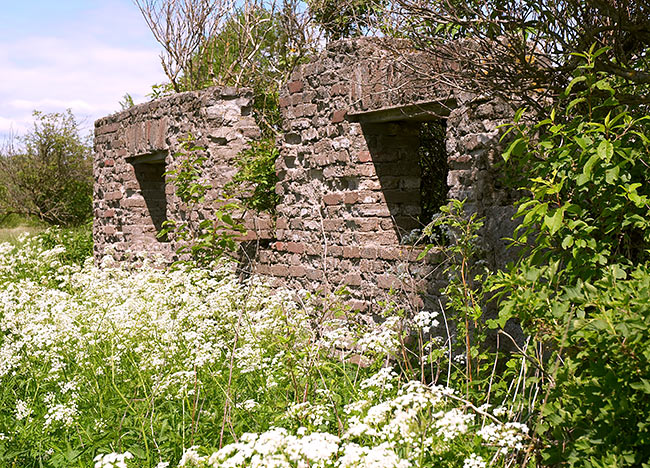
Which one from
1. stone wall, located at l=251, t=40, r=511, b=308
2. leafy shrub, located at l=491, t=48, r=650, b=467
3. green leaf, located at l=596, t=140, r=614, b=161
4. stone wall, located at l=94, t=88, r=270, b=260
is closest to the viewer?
leafy shrub, located at l=491, t=48, r=650, b=467

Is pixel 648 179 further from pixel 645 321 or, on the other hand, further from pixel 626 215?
pixel 645 321

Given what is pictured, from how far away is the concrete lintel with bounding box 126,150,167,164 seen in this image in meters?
8.41

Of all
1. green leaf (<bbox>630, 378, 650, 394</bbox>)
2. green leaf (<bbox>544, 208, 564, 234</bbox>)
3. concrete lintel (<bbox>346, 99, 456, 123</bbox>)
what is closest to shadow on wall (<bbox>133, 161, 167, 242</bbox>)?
concrete lintel (<bbox>346, 99, 456, 123</bbox>)

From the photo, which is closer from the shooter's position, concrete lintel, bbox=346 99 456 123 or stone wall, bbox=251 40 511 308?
stone wall, bbox=251 40 511 308

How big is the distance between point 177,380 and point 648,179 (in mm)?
2619

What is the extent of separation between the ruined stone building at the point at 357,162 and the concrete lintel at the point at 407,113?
0.03 feet

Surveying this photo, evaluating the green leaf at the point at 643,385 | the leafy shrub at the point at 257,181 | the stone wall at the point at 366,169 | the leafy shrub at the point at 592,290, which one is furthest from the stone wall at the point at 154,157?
the green leaf at the point at 643,385

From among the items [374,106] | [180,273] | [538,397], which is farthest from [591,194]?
[180,273]

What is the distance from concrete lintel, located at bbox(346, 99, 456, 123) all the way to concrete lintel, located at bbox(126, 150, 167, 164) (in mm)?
A: 3565

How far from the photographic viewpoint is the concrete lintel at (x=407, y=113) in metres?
4.85

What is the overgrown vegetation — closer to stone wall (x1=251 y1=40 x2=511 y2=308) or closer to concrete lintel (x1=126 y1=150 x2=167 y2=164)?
→ stone wall (x1=251 y1=40 x2=511 y2=308)

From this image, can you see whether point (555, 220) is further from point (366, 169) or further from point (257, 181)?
point (257, 181)

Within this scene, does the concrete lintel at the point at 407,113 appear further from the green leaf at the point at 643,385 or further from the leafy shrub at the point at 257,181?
the green leaf at the point at 643,385

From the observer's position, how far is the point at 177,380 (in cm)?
360
